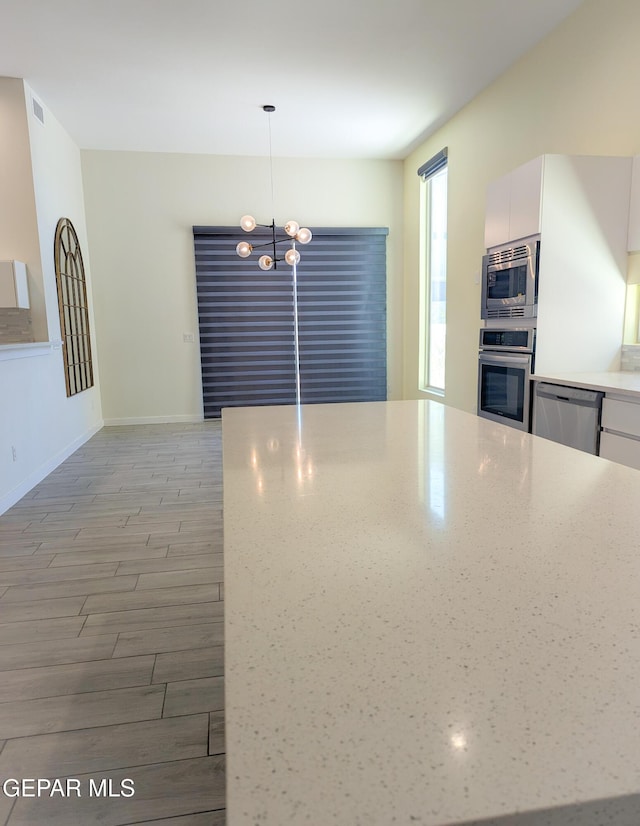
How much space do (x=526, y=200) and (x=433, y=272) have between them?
9.50ft

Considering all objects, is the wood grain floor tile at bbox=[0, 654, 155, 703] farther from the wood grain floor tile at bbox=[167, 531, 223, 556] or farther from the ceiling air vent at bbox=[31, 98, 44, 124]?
the ceiling air vent at bbox=[31, 98, 44, 124]

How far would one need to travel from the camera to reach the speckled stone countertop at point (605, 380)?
95.5 inches

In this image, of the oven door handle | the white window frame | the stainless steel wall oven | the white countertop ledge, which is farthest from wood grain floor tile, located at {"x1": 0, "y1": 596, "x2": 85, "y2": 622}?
the white window frame

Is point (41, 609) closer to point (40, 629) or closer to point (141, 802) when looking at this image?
point (40, 629)

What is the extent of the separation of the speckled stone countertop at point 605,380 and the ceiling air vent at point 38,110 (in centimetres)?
478

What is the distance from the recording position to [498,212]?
3.55 meters

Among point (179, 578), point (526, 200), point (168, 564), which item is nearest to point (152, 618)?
point (179, 578)

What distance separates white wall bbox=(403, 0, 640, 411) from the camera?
3.00m

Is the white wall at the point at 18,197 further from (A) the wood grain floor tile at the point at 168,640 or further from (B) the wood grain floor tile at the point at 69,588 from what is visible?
(A) the wood grain floor tile at the point at 168,640

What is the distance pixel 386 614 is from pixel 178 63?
15.3 ft

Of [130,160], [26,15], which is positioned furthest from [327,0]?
[130,160]

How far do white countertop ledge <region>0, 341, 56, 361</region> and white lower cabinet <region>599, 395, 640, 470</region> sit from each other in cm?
371

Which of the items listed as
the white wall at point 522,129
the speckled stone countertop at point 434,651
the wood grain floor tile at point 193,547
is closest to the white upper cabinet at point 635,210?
the white wall at point 522,129

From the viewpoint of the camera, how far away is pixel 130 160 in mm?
6062
